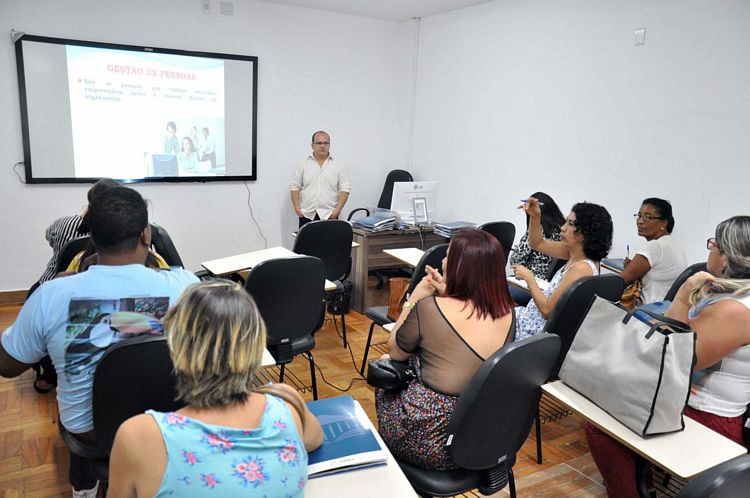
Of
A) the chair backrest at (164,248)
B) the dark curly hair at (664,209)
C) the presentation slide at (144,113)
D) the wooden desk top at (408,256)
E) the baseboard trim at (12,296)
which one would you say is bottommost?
the baseboard trim at (12,296)

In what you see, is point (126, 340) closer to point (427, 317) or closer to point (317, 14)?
point (427, 317)

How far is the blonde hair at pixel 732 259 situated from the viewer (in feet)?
6.01

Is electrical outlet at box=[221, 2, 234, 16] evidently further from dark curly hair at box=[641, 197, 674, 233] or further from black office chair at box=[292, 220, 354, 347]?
dark curly hair at box=[641, 197, 674, 233]

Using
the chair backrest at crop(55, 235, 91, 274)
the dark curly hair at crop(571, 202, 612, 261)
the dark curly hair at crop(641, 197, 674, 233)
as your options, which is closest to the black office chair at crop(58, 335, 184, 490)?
the chair backrest at crop(55, 235, 91, 274)

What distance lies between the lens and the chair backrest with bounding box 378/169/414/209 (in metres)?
5.87

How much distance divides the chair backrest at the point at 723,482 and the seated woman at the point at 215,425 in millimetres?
842

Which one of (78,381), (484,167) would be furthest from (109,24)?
(78,381)

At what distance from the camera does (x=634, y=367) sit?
158 centimetres

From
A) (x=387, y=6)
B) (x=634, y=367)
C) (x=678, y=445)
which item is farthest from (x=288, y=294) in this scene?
(x=387, y=6)

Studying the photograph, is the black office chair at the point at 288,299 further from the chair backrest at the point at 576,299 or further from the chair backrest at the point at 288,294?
the chair backrest at the point at 576,299

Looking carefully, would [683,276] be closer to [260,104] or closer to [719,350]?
[719,350]

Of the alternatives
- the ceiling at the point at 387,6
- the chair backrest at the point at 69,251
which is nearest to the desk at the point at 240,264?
the chair backrest at the point at 69,251

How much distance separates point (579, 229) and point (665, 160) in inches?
55.9

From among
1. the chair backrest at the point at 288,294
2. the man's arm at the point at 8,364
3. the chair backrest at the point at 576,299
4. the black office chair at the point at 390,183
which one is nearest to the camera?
the man's arm at the point at 8,364
